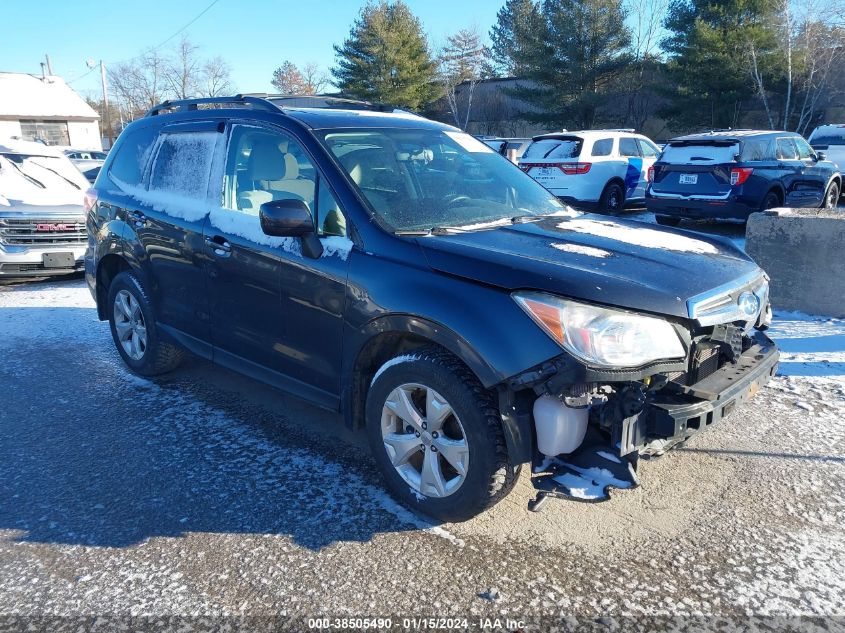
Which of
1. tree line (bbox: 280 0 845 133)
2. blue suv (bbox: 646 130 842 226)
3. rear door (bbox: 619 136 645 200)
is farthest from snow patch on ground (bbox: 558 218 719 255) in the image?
tree line (bbox: 280 0 845 133)

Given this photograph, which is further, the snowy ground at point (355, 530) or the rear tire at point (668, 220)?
the rear tire at point (668, 220)

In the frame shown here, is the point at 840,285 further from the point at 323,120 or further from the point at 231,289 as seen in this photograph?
the point at 231,289

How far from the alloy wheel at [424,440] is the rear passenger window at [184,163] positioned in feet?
6.55

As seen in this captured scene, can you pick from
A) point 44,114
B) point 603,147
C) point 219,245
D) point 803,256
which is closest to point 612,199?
point 603,147

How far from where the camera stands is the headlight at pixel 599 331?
2.65 meters

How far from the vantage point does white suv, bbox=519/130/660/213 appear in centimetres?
1257

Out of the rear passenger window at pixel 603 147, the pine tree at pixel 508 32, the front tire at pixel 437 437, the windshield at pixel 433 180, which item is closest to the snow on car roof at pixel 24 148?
the windshield at pixel 433 180

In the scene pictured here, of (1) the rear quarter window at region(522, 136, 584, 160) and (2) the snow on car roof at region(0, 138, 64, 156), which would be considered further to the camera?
(1) the rear quarter window at region(522, 136, 584, 160)

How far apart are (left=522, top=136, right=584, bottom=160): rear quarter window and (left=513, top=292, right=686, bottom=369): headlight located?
10.5 meters

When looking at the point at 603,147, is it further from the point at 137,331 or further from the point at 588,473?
the point at 588,473

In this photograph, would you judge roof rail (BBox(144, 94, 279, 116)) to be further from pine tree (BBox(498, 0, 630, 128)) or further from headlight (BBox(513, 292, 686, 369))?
pine tree (BBox(498, 0, 630, 128))

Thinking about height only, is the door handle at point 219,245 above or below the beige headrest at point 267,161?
below

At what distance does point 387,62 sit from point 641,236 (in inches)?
1650

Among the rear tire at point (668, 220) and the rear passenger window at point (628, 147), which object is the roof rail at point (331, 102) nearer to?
the rear tire at point (668, 220)
